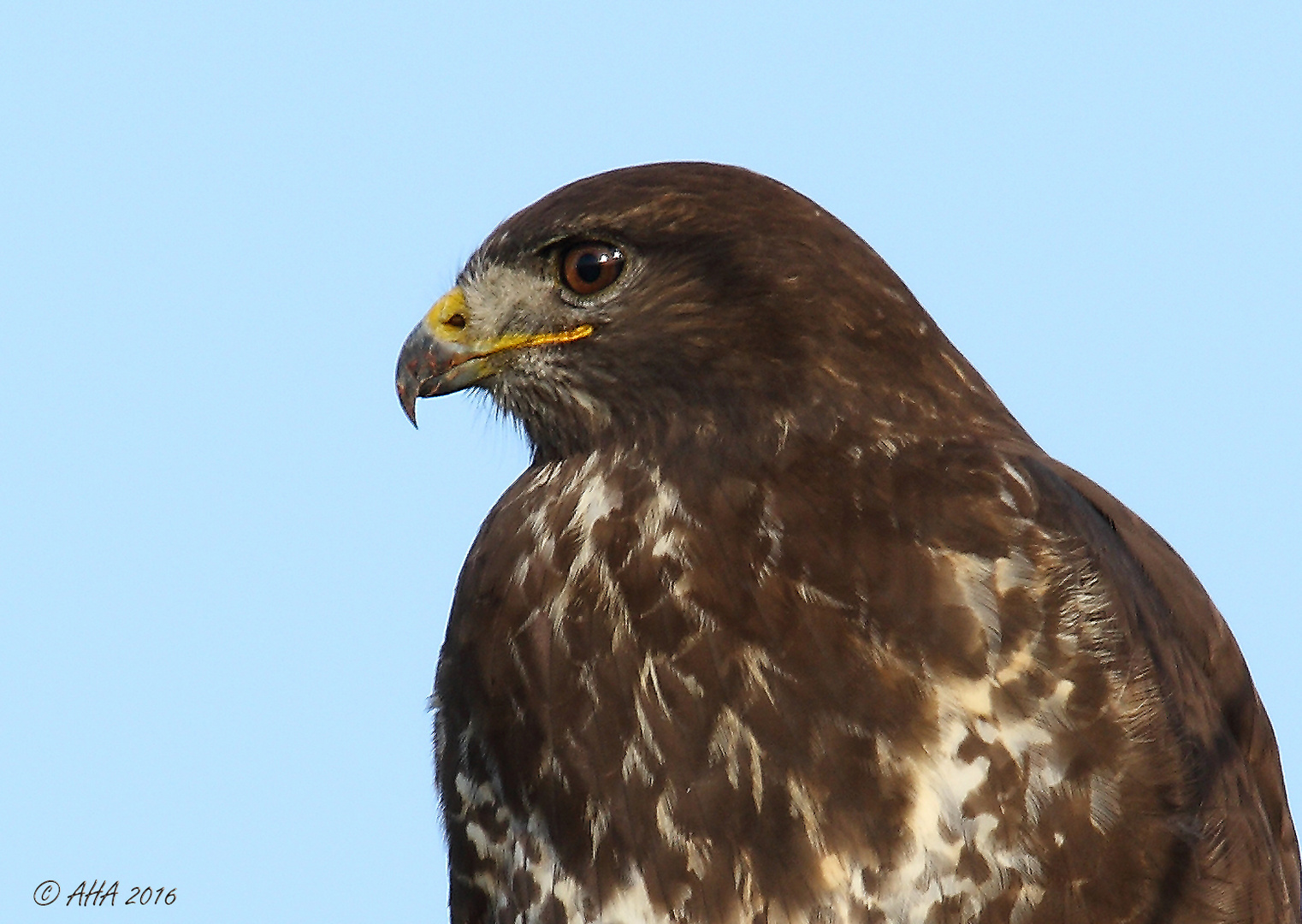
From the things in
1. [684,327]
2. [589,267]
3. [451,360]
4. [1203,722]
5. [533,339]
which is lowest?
[1203,722]

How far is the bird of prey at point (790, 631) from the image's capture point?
14.6 feet

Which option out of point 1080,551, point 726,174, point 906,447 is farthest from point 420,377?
point 1080,551

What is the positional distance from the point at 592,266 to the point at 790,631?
4.38 feet

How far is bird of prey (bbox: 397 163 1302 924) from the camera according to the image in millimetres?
4449

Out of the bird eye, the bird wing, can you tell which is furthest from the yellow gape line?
the bird wing

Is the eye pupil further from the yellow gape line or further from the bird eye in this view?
the yellow gape line

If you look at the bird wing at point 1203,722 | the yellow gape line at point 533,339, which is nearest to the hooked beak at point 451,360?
the yellow gape line at point 533,339

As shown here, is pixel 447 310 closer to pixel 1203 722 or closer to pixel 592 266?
pixel 592 266

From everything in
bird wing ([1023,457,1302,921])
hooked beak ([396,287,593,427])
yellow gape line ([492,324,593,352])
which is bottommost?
bird wing ([1023,457,1302,921])

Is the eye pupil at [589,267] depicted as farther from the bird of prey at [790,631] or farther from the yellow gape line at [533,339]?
the yellow gape line at [533,339]

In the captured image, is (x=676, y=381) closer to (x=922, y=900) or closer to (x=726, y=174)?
(x=726, y=174)

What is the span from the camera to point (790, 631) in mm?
4559

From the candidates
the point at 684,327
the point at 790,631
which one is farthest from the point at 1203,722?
the point at 684,327

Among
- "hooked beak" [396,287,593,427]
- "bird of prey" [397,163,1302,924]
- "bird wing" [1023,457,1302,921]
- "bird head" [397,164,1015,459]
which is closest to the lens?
"bird of prey" [397,163,1302,924]
